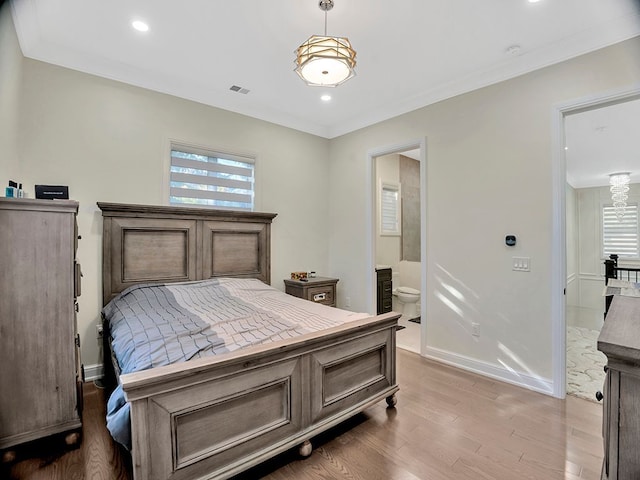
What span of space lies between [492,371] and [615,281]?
1.50m

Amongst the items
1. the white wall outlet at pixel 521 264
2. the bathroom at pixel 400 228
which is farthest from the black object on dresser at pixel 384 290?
the white wall outlet at pixel 521 264

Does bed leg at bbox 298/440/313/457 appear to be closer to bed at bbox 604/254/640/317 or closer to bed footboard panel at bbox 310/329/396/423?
bed footboard panel at bbox 310/329/396/423

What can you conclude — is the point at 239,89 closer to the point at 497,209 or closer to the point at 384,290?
the point at 497,209

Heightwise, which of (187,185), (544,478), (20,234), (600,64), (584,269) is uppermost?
(600,64)

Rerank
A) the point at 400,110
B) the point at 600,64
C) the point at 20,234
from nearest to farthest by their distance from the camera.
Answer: the point at 20,234 < the point at 600,64 < the point at 400,110

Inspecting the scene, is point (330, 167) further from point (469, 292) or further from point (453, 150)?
point (469, 292)

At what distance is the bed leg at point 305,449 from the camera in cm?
182

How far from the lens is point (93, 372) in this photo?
2.88 metres

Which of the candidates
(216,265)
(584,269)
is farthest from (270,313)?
(584,269)

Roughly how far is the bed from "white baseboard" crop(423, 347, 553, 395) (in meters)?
0.78

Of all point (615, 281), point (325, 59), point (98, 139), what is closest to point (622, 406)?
point (325, 59)

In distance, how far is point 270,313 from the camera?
243cm

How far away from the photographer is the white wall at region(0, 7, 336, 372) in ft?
8.63

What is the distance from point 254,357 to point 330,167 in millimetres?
3586
